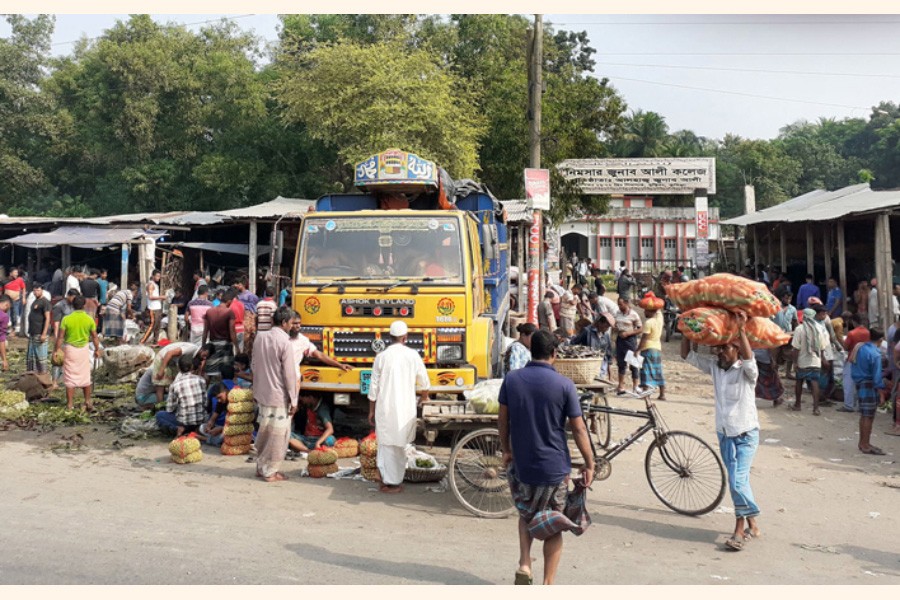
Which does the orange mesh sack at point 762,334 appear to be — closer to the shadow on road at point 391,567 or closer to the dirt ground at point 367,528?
the dirt ground at point 367,528

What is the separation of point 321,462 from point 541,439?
3673 mm

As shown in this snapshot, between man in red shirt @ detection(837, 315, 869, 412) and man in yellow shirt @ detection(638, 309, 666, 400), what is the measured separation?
2516 millimetres

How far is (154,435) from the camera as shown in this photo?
982cm

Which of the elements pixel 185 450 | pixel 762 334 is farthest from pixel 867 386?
pixel 185 450

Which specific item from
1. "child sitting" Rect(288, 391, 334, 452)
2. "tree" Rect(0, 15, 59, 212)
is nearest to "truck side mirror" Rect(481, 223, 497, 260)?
"child sitting" Rect(288, 391, 334, 452)

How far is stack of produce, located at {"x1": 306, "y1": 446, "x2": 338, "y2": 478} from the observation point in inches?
314

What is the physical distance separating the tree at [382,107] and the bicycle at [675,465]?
61.2 ft

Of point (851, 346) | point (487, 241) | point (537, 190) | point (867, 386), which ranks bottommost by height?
point (867, 386)

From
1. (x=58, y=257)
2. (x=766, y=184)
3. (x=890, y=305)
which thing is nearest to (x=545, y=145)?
(x=890, y=305)

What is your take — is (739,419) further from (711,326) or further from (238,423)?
(238,423)

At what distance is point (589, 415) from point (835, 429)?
5.17 metres

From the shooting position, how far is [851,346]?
429 inches

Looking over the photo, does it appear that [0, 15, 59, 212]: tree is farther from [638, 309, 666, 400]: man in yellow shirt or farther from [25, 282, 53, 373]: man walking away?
[638, 309, 666, 400]: man in yellow shirt

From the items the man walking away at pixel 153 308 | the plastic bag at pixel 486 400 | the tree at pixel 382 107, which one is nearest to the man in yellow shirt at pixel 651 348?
the plastic bag at pixel 486 400
